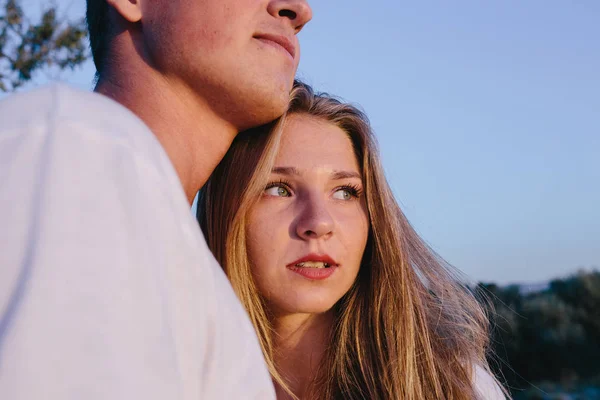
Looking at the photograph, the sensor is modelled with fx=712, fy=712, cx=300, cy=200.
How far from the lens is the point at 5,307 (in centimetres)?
90

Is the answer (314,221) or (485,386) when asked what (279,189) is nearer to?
(314,221)

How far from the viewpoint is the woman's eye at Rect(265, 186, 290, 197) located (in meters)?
3.11

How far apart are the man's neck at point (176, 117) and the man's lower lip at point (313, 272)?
852 millimetres

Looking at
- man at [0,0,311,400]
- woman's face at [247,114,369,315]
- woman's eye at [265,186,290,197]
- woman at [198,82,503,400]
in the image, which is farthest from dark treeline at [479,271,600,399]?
man at [0,0,311,400]

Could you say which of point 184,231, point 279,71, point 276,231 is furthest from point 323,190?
point 184,231

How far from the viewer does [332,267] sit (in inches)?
119

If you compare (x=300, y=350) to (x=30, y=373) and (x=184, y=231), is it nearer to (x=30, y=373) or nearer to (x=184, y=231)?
(x=184, y=231)

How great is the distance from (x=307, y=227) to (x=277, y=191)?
0.94 ft

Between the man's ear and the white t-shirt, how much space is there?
40.4 inches

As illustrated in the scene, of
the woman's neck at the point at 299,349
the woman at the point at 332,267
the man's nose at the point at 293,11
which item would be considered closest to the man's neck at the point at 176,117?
the man's nose at the point at 293,11

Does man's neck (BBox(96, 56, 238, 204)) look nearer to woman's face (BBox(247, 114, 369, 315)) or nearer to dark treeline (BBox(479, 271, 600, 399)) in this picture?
woman's face (BBox(247, 114, 369, 315))

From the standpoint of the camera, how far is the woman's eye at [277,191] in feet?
10.2

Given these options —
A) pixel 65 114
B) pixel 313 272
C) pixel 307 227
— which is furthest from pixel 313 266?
pixel 65 114

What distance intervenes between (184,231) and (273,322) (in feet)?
7.18
